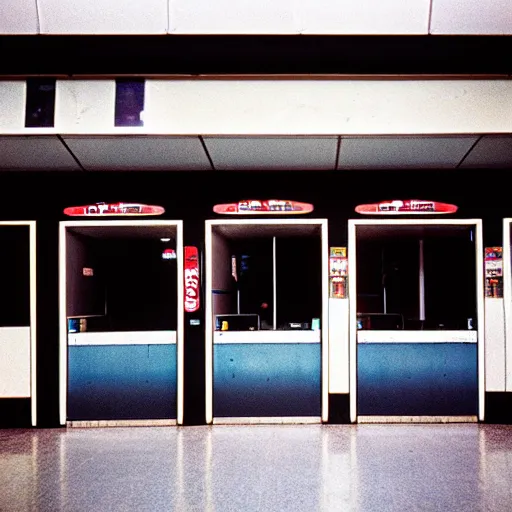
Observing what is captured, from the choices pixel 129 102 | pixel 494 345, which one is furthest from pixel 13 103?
pixel 494 345

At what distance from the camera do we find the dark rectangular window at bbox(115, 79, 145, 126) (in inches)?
180

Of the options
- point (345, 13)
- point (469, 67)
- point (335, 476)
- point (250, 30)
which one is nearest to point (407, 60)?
point (469, 67)

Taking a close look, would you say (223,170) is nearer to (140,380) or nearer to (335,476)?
(140,380)

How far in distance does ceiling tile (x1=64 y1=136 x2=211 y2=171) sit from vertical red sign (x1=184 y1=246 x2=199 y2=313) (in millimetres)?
1086

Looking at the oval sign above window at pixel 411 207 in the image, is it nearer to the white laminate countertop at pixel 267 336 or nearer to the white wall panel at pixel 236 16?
the white laminate countertop at pixel 267 336

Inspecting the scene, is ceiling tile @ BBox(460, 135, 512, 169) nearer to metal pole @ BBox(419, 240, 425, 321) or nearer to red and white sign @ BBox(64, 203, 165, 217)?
metal pole @ BBox(419, 240, 425, 321)

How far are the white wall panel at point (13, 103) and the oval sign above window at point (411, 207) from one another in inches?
154

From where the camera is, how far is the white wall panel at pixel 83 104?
4.57 m

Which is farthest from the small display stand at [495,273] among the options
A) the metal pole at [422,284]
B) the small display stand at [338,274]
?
the metal pole at [422,284]

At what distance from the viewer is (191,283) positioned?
263 inches

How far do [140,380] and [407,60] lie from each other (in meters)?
4.65

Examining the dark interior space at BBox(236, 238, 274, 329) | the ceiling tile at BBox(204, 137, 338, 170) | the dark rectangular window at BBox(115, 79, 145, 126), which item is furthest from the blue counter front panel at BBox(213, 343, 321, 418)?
the dark rectangular window at BBox(115, 79, 145, 126)

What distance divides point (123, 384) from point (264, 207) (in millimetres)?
2668

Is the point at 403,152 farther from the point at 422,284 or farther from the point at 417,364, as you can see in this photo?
the point at 422,284
